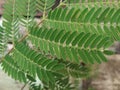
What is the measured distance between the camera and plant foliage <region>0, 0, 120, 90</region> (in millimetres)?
657

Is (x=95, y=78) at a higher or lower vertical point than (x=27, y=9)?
lower

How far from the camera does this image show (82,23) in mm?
698

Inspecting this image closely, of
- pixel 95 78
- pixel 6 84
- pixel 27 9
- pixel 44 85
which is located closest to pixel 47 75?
pixel 27 9

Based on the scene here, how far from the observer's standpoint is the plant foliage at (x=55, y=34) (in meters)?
0.66

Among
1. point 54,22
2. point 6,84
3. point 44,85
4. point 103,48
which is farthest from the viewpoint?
point 6,84

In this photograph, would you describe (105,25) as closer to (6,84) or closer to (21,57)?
(21,57)

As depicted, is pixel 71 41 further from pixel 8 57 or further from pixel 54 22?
pixel 8 57

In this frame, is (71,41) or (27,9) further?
(27,9)

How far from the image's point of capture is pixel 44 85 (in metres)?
0.98

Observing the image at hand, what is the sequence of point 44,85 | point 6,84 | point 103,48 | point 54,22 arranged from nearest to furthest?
point 103,48
point 54,22
point 44,85
point 6,84

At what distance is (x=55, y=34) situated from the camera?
0.69m

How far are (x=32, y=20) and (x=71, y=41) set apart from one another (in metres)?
0.17

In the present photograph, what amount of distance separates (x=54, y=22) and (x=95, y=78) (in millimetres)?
1451

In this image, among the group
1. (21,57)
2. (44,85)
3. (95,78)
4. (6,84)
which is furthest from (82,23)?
(95,78)
